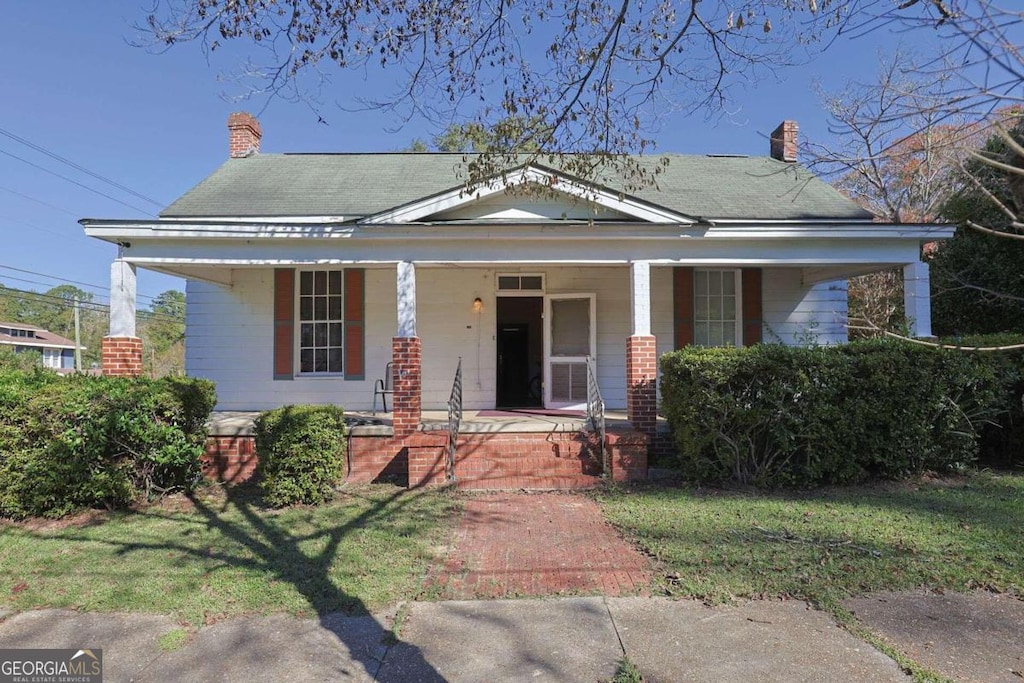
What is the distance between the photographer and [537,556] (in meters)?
4.97

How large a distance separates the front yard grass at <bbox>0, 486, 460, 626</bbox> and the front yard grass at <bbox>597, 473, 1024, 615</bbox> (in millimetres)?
2063

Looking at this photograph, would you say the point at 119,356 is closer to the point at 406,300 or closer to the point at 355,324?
the point at 355,324

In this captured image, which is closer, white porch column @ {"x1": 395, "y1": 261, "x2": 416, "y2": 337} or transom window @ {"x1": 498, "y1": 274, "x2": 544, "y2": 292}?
white porch column @ {"x1": 395, "y1": 261, "x2": 416, "y2": 337}

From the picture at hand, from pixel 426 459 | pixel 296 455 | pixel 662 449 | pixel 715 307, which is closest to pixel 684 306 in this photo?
pixel 715 307

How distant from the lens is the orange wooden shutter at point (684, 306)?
10445 millimetres

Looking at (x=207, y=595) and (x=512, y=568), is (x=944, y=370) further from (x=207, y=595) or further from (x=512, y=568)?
(x=207, y=595)

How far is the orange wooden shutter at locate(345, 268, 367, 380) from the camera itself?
10.3 m


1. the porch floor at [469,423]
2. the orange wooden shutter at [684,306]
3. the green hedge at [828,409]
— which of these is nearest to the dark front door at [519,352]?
the porch floor at [469,423]

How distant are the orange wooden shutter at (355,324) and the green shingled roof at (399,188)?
4.24 feet

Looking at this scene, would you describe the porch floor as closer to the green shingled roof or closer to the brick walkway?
the brick walkway

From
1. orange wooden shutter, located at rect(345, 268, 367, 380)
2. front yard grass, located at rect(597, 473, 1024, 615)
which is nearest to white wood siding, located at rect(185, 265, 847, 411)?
orange wooden shutter, located at rect(345, 268, 367, 380)

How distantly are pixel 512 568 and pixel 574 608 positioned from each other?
0.84 m

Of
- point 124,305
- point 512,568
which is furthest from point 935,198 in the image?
point 124,305

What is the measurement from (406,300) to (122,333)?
385 centimetres
